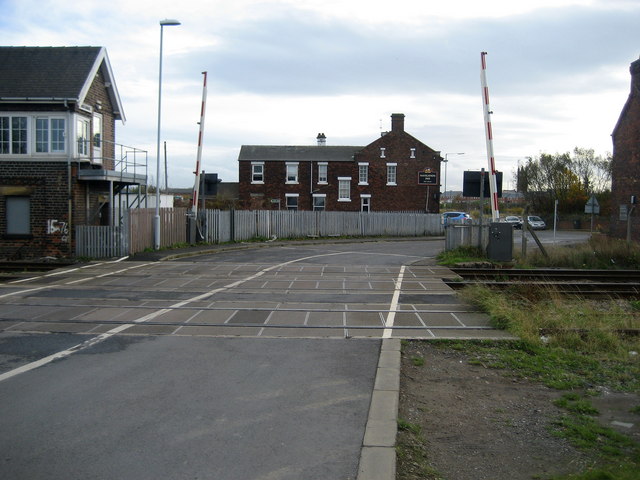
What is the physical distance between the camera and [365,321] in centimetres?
1033

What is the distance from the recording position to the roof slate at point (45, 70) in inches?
881

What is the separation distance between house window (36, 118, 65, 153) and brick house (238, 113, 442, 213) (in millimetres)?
30193

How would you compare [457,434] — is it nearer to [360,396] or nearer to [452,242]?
[360,396]

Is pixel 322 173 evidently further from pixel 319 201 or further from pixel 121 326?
pixel 121 326

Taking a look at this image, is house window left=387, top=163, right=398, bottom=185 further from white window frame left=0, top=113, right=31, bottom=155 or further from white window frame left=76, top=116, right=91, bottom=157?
white window frame left=0, top=113, right=31, bottom=155

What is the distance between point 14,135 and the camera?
2245 cm

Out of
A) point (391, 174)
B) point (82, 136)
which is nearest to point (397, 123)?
point (391, 174)

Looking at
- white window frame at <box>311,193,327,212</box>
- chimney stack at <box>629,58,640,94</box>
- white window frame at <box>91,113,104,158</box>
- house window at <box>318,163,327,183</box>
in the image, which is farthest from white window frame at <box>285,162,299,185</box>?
chimney stack at <box>629,58,640,94</box>

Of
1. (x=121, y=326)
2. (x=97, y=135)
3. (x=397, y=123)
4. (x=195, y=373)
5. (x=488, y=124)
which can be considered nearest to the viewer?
(x=195, y=373)

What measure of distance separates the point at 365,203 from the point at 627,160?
25581mm

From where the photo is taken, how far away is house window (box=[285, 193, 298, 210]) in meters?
52.7

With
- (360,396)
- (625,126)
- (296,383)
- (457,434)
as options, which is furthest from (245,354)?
(625,126)

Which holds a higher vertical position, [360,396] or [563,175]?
[563,175]

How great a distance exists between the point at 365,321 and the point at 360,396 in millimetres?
4177
